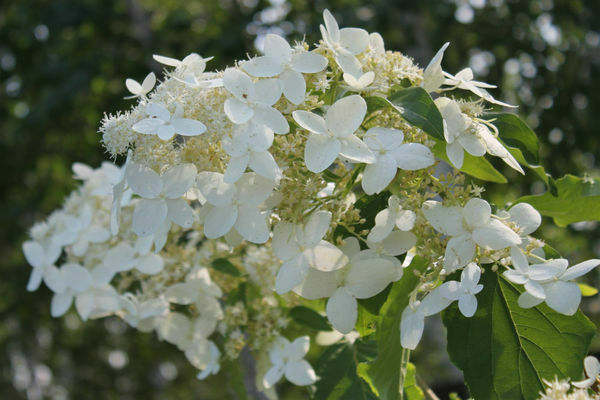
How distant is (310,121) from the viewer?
0.46 metres

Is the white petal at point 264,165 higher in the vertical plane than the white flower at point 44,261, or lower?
higher

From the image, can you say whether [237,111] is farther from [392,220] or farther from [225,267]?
[225,267]

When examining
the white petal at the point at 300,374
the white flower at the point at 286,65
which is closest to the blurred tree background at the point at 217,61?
the white petal at the point at 300,374

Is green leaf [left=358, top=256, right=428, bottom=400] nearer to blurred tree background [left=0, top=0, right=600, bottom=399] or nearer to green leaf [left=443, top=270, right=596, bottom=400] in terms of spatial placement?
green leaf [left=443, top=270, right=596, bottom=400]

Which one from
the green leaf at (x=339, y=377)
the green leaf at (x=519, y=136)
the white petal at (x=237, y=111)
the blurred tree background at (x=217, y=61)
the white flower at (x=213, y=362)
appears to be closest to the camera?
the white petal at (x=237, y=111)

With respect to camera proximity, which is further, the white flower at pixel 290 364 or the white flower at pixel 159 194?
the white flower at pixel 290 364

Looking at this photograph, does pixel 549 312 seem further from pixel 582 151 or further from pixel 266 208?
pixel 582 151

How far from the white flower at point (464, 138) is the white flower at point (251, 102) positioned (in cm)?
14

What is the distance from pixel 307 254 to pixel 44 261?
0.57m

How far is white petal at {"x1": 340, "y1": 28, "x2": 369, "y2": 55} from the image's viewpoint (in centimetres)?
51

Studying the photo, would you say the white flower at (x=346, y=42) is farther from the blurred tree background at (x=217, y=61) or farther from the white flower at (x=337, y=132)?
the blurred tree background at (x=217, y=61)

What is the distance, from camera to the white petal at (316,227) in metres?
0.47

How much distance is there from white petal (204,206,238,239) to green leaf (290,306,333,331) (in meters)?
0.29

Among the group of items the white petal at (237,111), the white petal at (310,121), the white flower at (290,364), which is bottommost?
the white flower at (290,364)
